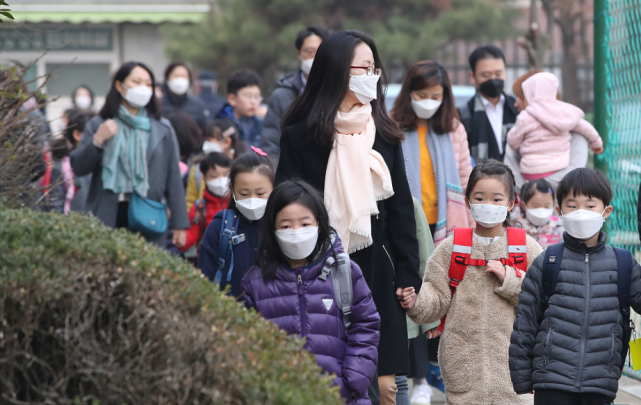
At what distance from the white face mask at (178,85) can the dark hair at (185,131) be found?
103 cm

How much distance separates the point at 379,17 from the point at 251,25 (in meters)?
3.08

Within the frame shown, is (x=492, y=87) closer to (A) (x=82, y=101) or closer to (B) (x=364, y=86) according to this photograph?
(B) (x=364, y=86)

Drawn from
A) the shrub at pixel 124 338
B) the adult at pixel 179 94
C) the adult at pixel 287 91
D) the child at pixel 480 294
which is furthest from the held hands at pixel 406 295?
the adult at pixel 179 94

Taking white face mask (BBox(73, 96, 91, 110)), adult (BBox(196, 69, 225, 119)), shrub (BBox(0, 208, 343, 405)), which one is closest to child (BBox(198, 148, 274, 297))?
shrub (BBox(0, 208, 343, 405))

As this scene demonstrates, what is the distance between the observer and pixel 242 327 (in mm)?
2670

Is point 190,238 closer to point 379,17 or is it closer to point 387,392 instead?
point 387,392

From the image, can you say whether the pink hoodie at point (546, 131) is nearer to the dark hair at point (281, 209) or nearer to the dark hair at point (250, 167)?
the dark hair at point (250, 167)

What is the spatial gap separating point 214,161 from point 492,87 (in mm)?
2077

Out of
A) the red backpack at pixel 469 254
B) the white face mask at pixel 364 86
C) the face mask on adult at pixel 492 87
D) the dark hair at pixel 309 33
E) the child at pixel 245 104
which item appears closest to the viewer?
the white face mask at pixel 364 86

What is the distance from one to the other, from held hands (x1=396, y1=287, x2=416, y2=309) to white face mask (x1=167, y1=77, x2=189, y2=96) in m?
5.44

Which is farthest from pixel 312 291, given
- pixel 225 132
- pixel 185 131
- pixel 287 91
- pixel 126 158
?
pixel 185 131

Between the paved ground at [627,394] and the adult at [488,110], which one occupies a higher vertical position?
the adult at [488,110]

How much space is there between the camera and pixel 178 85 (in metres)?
8.92

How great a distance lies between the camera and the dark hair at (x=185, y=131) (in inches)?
308
